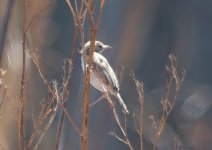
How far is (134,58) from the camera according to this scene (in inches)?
124

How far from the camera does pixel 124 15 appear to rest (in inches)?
124

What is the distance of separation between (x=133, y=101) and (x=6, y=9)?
1054mm

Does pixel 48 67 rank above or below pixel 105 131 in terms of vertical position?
above

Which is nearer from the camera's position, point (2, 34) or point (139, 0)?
point (139, 0)

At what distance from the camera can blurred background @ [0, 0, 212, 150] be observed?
3.08 m

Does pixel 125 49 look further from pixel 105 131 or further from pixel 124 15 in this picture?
pixel 105 131

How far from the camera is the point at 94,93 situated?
329 cm

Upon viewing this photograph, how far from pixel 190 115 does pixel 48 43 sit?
41.2 inches

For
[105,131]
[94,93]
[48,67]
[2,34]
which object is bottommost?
[105,131]

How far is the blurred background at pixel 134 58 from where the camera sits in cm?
308

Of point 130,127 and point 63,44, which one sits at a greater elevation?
point 63,44

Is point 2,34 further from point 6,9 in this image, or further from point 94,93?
point 94,93

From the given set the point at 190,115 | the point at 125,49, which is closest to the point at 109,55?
the point at 125,49

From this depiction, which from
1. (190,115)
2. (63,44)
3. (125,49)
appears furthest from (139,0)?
(190,115)
